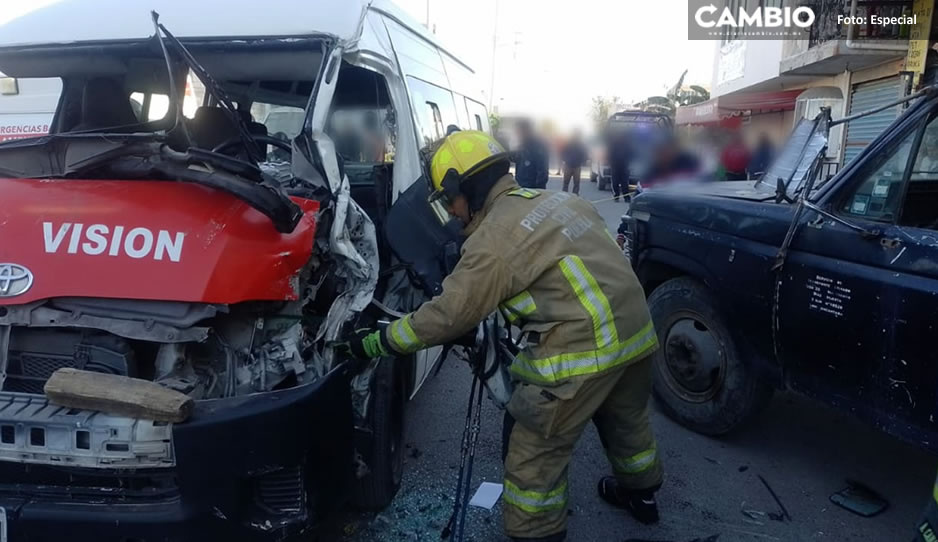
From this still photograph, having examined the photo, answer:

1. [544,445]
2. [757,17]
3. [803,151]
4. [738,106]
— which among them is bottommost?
[544,445]

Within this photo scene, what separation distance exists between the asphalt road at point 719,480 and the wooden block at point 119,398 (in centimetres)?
124

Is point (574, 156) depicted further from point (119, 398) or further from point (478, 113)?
point (119, 398)

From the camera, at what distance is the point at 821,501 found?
3.33 metres

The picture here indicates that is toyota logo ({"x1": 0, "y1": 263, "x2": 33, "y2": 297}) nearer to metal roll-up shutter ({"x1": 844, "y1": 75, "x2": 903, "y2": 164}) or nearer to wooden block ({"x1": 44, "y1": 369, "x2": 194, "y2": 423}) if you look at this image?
wooden block ({"x1": 44, "y1": 369, "x2": 194, "y2": 423})

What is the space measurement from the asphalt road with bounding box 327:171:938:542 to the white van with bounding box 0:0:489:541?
28 centimetres

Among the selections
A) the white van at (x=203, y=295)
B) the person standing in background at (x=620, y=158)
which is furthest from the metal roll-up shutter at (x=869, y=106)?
the white van at (x=203, y=295)

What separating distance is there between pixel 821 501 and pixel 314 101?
3105 mm

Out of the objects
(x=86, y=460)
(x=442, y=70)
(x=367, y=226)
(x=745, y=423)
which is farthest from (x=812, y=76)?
(x=86, y=460)

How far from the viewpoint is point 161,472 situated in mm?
2131

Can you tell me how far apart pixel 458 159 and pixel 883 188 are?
1.93 meters

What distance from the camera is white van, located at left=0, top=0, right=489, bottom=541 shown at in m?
2.08

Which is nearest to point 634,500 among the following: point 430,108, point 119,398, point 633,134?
point 119,398

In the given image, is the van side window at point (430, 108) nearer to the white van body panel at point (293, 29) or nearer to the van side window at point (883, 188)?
the white van body panel at point (293, 29)

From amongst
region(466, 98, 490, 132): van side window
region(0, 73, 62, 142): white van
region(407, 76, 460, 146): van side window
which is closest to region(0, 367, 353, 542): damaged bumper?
region(407, 76, 460, 146): van side window
